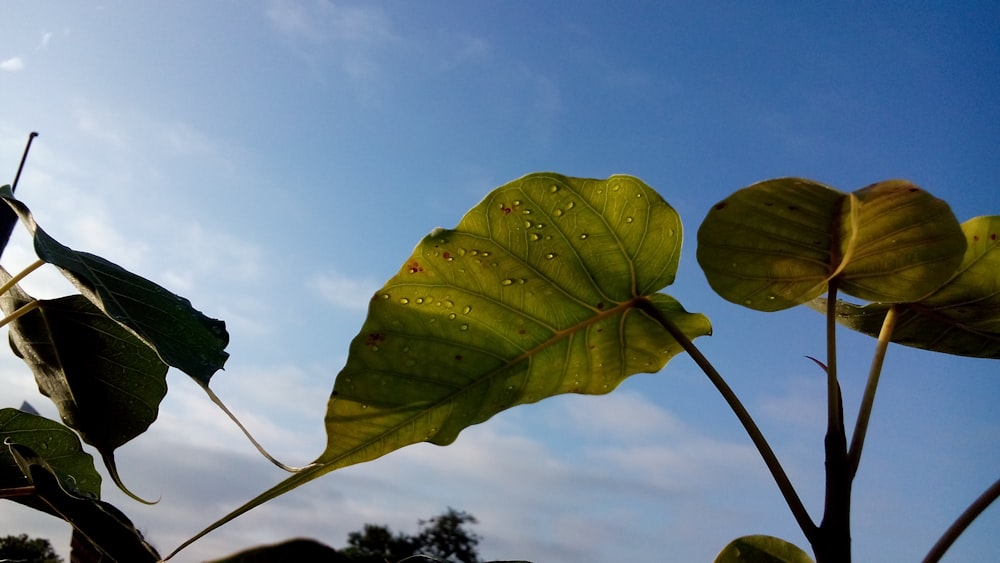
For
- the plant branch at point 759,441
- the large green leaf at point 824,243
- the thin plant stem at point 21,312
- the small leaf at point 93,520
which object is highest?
the large green leaf at point 824,243

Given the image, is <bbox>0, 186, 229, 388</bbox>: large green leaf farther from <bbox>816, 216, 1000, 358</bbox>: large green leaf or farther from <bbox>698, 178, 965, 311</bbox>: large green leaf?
<bbox>816, 216, 1000, 358</bbox>: large green leaf

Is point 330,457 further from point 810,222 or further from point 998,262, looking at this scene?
point 998,262

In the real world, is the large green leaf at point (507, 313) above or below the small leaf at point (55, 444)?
above

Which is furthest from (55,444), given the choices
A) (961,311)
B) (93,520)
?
(961,311)

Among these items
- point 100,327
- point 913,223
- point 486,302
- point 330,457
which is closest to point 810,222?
point 913,223

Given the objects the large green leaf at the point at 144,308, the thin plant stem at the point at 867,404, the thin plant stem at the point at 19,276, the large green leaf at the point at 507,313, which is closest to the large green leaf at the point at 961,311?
the thin plant stem at the point at 867,404

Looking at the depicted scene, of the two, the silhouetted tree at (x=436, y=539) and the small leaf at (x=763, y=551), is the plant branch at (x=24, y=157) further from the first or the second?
the silhouetted tree at (x=436, y=539)
